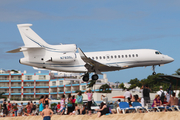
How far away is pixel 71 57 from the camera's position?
31047 millimetres

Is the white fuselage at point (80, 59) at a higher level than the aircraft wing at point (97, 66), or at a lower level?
higher

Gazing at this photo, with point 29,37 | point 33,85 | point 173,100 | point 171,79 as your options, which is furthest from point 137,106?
point 33,85

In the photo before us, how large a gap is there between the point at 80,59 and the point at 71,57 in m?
1.16

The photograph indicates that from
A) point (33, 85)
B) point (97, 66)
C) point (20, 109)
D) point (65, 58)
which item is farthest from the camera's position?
point (33, 85)

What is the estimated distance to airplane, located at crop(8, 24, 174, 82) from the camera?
3089cm

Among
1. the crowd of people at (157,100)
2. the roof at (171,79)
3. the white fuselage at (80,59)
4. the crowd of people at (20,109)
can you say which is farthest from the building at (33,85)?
the crowd of people at (157,100)

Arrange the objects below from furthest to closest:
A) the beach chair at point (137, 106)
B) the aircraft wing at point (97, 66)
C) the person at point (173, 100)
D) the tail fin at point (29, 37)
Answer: the tail fin at point (29, 37), the aircraft wing at point (97, 66), the beach chair at point (137, 106), the person at point (173, 100)

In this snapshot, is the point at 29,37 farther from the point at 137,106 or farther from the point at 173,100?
the point at 173,100

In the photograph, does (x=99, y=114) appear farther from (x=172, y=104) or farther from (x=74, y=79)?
(x=74, y=79)

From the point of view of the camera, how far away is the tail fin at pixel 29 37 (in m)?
31.7

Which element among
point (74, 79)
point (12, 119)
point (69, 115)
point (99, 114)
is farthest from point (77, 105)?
point (74, 79)

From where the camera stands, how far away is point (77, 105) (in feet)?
64.1

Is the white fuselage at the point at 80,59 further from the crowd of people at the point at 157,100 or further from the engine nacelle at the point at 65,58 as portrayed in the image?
the crowd of people at the point at 157,100

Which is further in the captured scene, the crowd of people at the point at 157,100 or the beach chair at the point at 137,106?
the beach chair at the point at 137,106
